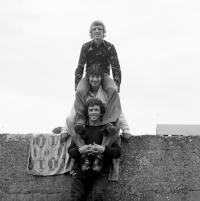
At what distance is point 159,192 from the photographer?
17.2ft

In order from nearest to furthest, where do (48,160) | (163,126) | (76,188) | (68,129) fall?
(76,188), (68,129), (48,160), (163,126)

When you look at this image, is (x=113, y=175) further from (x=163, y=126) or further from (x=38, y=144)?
(x=163, y=126)

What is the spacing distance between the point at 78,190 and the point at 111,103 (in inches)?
40.0

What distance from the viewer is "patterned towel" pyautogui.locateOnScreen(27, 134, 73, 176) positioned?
17.6 ft

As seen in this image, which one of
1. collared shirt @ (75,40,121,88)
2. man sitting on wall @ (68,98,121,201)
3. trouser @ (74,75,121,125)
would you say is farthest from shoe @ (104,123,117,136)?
collared shirt @ (75,40,121,88)

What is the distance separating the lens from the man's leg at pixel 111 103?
4.99 metres

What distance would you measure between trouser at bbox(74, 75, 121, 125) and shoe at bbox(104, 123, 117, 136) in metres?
0.15

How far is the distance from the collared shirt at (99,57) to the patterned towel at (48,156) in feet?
2.39

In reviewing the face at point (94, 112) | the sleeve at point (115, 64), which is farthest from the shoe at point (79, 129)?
the sleeve at point (115, 64)

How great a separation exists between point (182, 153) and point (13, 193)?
1998 millimetres

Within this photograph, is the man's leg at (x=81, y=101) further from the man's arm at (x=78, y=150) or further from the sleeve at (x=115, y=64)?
the sleeve at (x=115, y=64)

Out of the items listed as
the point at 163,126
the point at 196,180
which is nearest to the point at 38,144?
the point at 196,180

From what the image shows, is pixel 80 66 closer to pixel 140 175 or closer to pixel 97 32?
pixel 97 32

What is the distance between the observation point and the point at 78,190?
472 centimetres
